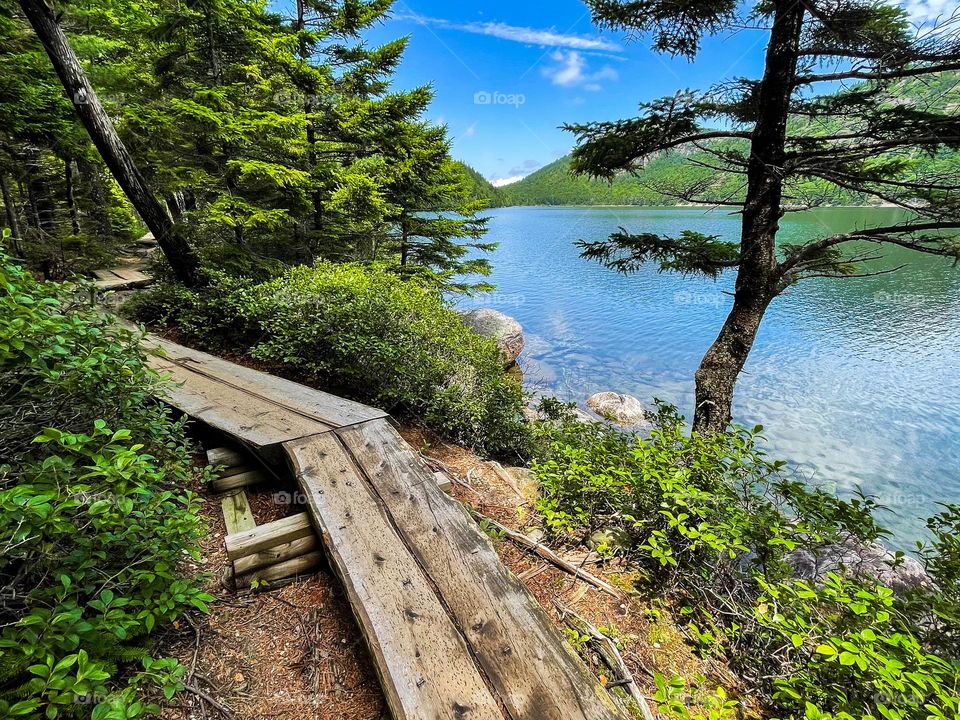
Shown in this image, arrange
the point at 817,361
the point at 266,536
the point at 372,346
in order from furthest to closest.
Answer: the point at 817,361 → the point at 372,346 → the point at 266,536

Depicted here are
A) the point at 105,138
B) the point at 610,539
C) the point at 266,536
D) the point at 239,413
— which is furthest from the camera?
the point at 105,138

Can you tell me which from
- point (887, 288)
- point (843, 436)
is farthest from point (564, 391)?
point (887, 288)

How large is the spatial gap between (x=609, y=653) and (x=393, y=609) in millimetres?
1207

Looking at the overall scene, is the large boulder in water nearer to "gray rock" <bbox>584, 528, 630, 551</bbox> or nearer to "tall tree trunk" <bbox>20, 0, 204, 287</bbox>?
"tall tree trunk" <bbox>20, 0, 204, 287</bbox>

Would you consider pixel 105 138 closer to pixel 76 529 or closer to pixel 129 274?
pixel 129 274

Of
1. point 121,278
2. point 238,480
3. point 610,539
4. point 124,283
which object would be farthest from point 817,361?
point 121,278

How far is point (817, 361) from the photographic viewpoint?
13.4 metres

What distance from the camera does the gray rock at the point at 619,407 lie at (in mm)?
10909

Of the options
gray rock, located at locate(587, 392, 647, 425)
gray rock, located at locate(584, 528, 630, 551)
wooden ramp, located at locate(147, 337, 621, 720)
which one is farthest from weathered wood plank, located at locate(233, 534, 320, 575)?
gray rock, located at locate(587, 392, 647, 425)

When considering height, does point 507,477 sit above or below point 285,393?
below

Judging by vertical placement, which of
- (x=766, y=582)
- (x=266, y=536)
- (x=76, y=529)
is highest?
(x=76, y=529)

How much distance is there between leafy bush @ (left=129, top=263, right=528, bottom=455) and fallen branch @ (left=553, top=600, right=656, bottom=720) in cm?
263

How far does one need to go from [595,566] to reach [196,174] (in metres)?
9.87

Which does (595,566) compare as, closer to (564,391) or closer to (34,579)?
(34,579)
